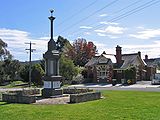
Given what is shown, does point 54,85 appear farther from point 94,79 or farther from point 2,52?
point 2,52

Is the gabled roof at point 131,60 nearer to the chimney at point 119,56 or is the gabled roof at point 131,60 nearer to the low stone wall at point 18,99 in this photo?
the chimney at point 119,56

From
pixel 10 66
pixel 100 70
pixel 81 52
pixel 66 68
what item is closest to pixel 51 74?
pixel 66 68

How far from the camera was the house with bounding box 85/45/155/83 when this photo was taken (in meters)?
66.1

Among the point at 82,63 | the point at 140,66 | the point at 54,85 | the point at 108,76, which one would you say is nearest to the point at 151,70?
the point at 140,66

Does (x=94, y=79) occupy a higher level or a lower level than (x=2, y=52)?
lower

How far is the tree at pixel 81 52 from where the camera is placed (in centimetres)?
9381

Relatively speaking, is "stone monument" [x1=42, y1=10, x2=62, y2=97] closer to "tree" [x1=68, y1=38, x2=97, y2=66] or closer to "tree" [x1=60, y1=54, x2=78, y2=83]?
"tree" [x1=60, y1=54, x2=78, y2=83]

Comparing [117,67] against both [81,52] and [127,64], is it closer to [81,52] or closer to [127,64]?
[127,64]

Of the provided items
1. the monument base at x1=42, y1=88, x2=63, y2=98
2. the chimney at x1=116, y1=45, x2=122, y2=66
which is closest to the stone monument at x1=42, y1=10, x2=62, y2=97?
the monument base at x1=42, y1=88, x2=63, y2=98

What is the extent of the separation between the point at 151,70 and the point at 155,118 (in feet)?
190

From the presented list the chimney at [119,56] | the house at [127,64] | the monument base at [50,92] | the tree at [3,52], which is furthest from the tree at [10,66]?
the monument base at [50,92]

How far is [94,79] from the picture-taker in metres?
70.1

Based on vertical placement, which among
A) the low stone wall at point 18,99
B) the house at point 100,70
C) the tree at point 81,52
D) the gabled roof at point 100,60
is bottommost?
the low stone wall at point 18,99

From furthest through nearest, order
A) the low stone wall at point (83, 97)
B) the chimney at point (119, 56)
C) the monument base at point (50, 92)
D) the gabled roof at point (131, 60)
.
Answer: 1. the chimney at point (119, 56)
2. the gabled roof at point (131, 60)
3. the monument base at point (50, 92)
4. the low stone wall at point (83, 97)
